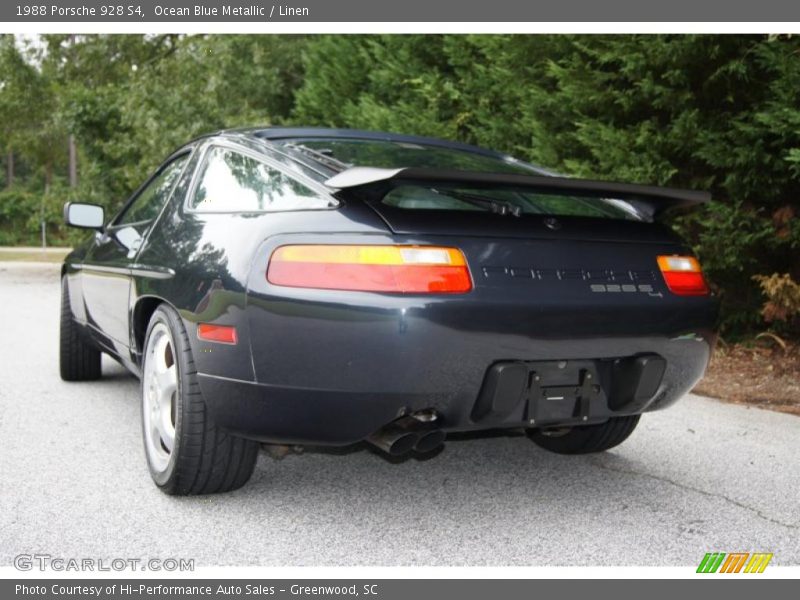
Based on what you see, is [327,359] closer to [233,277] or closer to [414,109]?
[233,277]

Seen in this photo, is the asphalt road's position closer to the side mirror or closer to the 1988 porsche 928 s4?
Result: the 1988 porsche 928 s4

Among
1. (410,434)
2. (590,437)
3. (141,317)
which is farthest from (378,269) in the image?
(590,437)

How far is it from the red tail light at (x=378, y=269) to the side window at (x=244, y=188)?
0.78ft

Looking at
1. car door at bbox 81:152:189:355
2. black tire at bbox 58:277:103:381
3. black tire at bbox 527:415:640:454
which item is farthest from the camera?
black tire at bbox 58:277:103:381

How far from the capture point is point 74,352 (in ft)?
18.1

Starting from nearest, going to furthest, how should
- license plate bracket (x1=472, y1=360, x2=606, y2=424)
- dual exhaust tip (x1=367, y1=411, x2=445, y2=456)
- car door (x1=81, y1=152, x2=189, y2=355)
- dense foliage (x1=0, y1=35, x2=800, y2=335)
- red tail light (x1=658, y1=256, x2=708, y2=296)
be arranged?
license plate bracket (x1=472, y1=360, x2=606, y2=424), dual exhaust tip (x1=367, y1=411, x2=445, y2=456), red tail light (x1=658, y1=256, x2=708, y2=296), car door (x1=81, y1=152, x2=189, y2=355), dense foliage (x1=0, y1=35, x2=800, y2=335)

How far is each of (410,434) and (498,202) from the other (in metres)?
0.89

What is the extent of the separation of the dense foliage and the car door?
3.83 metres

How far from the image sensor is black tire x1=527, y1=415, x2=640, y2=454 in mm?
3865

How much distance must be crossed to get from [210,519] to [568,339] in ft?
4.68

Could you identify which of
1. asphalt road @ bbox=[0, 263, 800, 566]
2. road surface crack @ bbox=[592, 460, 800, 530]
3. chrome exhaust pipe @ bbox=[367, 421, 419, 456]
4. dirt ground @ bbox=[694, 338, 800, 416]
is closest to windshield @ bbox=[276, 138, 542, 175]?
chrome exhaust pipe @ bbox=[367, 421, 419, 456]

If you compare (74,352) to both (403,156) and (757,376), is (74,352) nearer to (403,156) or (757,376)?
(403,156)

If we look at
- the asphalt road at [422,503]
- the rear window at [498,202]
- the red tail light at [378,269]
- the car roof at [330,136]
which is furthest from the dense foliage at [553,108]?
the red tail light at [378,269]

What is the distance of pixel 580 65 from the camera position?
7.32 m
